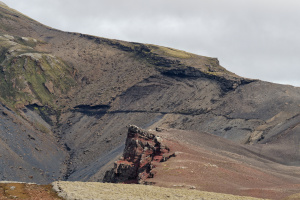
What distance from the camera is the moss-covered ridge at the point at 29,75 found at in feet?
441

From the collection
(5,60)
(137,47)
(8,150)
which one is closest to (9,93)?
(5,60)

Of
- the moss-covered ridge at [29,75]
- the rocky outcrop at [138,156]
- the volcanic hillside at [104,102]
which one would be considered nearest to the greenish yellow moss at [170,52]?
the volcanic hillside at [104,102]

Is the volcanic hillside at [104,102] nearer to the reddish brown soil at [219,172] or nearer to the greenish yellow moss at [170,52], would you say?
the greenish yellow moss at [170,52]

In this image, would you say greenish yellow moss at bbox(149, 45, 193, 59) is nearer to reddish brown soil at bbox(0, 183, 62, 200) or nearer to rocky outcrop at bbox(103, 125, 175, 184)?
rocky outcrop at bbox(103, 125, 175, 184)

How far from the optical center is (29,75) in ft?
468

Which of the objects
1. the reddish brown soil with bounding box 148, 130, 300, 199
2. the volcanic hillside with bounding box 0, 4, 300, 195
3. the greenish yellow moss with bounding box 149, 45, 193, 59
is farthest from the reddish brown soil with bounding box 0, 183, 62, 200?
the greenish yellow moss with bounding box 149, 45, 193, 59

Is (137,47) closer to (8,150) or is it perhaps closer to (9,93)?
(9,93)

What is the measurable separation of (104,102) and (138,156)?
255 ft

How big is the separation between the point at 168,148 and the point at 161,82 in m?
78.0

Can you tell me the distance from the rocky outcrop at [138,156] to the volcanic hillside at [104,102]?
923 inches

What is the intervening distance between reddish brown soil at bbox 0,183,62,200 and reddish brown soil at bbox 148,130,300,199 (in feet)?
51.7

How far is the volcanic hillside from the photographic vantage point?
98.3 meters

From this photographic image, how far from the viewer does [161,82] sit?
139 meters

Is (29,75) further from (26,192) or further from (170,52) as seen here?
(26,192)
